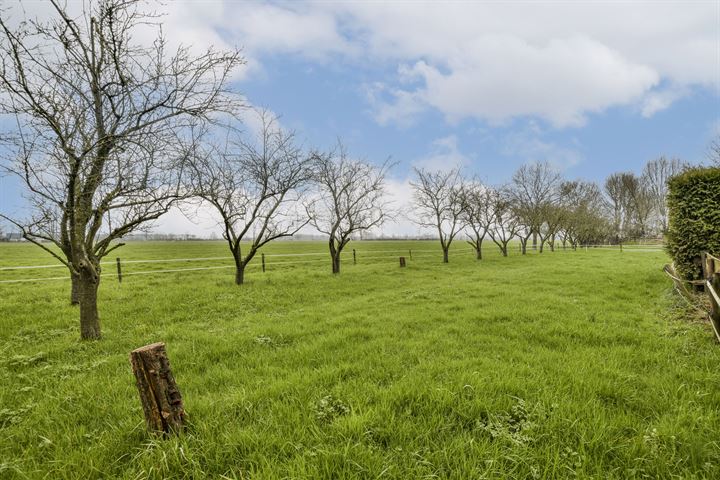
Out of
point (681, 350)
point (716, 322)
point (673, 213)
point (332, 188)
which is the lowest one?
point (681, 350)

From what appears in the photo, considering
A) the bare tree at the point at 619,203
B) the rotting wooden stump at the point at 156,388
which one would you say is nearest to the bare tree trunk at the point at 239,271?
the rotting wooden stump at the point at 156,388

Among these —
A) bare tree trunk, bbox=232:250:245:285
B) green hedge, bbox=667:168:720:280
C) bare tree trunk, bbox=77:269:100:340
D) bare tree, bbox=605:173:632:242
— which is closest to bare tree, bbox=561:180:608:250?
bare tree, bbox=605:173:632:242

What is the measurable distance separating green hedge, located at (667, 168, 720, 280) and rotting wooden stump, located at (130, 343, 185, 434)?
39.3 feet

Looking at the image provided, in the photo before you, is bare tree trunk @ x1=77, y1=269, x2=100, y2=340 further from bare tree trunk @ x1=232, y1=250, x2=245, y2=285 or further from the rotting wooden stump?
bare tree trunk @ x1=232, y1=250, x2=245, y2=285

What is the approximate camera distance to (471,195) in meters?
30.6

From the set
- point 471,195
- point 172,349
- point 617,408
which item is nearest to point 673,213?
point 617,408

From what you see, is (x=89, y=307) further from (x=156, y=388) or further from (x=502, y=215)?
(x=502, y=215)

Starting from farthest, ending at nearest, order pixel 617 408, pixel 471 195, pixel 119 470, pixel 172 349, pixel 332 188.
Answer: pixel 471 195, pixel 332 188, pixel 172 349, pixel 617 408, pixel 119 470

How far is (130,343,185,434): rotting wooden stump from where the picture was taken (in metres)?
2.79

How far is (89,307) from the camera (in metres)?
6.59

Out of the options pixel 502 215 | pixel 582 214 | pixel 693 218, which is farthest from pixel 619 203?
pixel 693 218

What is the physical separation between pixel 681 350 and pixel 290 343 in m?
6.28

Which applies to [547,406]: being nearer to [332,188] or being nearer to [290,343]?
[290,343]

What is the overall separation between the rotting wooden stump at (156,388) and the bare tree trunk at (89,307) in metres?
4.97
